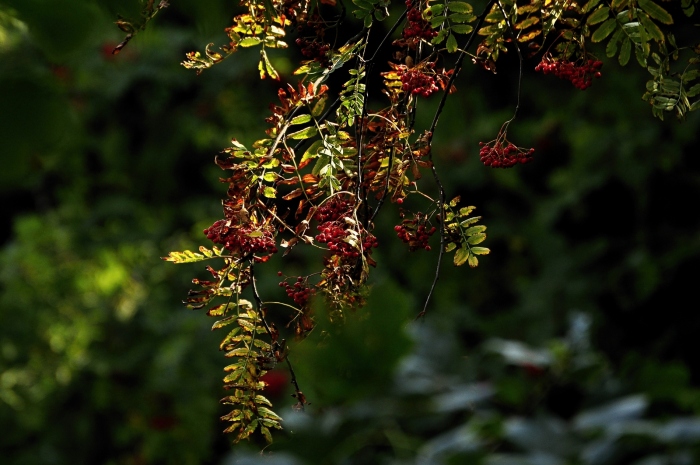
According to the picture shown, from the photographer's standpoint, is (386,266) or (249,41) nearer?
(249,41)

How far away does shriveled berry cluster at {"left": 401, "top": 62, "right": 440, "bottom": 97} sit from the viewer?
1.02m

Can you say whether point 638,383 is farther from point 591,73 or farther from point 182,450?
point 182,450

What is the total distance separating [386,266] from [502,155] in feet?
Result: 11.5

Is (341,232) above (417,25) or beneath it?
beneath

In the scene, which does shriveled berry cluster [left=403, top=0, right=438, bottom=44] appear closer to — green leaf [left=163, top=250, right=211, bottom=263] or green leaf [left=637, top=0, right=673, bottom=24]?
green leaf [left=637, top=0, right=673, bottom=24]

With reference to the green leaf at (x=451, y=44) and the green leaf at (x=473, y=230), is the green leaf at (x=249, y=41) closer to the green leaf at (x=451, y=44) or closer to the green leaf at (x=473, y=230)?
the green leaf at (x=451, y=44)

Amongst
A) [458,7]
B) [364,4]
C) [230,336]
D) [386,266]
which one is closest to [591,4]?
[458,7]

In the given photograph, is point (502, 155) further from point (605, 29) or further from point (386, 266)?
point (386, 266)

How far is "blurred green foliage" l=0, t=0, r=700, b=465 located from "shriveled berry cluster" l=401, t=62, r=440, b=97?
111 centimetres

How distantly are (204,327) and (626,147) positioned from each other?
219cm

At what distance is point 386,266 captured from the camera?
4.57 meters

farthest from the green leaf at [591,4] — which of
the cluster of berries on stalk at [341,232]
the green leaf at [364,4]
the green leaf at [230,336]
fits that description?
the green leaf at [230,336]

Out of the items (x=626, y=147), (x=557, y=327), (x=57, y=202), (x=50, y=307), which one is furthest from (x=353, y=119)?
(x=57, y=202)

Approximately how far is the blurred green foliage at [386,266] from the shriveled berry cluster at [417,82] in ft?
3.66
